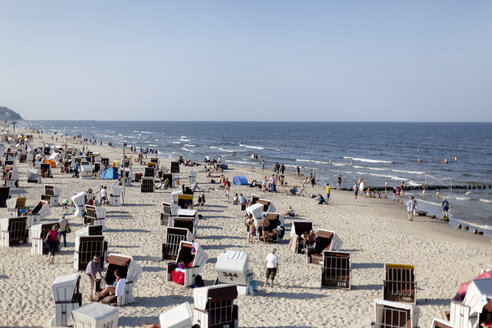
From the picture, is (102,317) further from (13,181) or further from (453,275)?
(13,181)

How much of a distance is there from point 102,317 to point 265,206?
12012mm

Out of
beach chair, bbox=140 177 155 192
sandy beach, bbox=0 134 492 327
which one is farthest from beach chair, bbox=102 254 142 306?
beach chair, bbox=140 177 155 192

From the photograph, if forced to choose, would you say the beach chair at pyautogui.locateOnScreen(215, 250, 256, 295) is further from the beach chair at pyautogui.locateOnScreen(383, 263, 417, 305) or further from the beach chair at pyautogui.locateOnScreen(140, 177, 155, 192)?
the beach chair at pyautogui.locateOnScreen(140, 177, 155, 192)

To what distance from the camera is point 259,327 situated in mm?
9227

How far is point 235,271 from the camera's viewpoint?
10.7 m

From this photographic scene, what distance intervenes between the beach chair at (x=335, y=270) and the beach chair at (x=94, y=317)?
618cm

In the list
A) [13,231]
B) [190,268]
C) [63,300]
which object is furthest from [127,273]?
[13,231]

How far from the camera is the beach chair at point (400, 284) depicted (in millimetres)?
11023

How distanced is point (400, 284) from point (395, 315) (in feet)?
9.26

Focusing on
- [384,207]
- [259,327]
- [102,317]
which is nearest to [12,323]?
[102,317]

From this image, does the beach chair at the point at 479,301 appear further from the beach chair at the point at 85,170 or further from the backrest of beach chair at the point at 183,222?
the beach chair at the point at 85,170

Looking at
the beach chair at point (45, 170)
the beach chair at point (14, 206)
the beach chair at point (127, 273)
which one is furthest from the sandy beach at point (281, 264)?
the beach chair at point (45, 170)

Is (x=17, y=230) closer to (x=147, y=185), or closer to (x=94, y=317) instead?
(x=94, y=317)

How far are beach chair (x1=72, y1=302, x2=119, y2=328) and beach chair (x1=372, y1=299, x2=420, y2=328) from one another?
16.7ft
